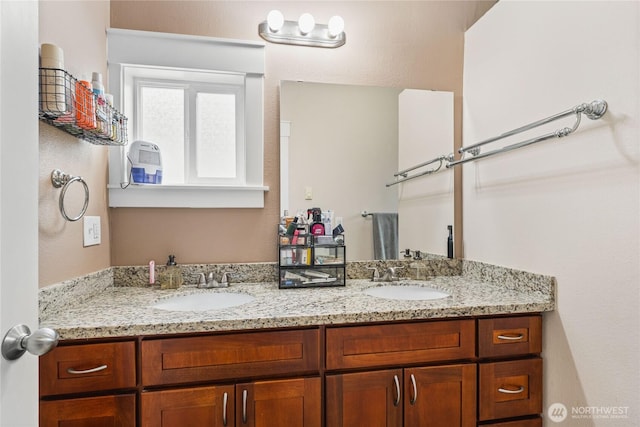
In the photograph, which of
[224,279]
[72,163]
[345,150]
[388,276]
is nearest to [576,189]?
[388,276]

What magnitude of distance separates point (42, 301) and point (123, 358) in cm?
31

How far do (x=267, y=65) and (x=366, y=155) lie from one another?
2.15 feet

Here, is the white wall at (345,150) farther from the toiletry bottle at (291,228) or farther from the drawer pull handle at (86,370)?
the drawer pull handle at (86,370)

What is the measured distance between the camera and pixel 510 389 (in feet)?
4.38

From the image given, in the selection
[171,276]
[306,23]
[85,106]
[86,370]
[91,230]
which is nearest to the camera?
[86,370]

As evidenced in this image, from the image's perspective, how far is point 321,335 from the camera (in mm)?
1199

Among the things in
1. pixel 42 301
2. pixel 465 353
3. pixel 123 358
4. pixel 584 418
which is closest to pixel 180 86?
pixel 42 301

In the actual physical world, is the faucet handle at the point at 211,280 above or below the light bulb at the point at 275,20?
below

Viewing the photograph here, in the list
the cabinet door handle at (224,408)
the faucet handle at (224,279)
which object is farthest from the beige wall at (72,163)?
the cabinet door handle at (224,408)

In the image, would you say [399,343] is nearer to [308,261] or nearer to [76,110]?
[308,261]

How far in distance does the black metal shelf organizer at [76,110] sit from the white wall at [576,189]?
1601 mm

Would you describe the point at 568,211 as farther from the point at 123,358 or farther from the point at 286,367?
the point at 123,358

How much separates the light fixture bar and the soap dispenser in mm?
1143

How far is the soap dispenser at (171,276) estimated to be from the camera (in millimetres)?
1601
